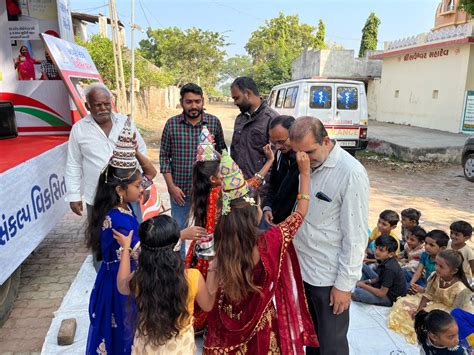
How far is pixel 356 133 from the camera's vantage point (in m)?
10.2

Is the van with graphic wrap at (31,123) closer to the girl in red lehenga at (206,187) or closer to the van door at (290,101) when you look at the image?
the girl in red lehenga at (206,187)

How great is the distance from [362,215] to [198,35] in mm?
36308

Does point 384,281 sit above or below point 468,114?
below

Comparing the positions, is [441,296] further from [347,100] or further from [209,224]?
[347,100]

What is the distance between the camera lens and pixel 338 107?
10.3 meters

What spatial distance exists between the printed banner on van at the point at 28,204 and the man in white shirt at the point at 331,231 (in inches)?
86.7

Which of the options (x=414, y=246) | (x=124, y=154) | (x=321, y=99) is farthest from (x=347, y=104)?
(x=124, y=154)

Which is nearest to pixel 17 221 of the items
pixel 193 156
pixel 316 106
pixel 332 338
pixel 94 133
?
pixel 94 133

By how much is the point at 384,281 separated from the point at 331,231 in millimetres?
1682

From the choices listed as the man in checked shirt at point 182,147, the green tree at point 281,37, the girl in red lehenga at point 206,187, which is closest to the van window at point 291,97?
the man in checked shirt at point 182,147

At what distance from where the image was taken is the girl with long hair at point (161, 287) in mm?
1721

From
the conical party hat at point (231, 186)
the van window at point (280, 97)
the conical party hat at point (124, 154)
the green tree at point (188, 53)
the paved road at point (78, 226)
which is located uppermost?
the green tree at point (188, 53)

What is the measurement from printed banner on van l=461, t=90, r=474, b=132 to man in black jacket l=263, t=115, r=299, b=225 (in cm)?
1360

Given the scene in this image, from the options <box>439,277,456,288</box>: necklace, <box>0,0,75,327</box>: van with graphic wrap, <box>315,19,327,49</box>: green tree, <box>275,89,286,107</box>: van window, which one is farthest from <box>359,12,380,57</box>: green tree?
<box>439,277,456,288</box>: necklace
